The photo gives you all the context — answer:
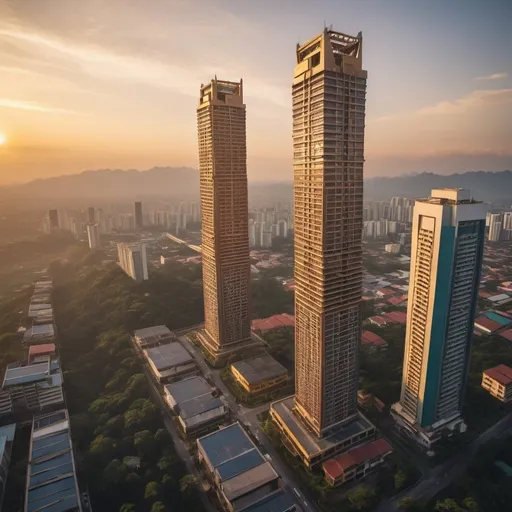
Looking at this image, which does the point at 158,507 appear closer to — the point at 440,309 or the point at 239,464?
the point at 239,464

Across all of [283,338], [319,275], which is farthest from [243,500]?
[283,338]

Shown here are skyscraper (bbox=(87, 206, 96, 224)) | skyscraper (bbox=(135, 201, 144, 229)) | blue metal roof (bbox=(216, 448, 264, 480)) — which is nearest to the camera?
blue metal roof (bbox=(216, 448, 264, 480))

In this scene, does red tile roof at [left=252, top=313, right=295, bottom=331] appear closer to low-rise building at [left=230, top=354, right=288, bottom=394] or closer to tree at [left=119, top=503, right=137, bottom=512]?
low-rise building at [left=230, top=354, right=288, bottom=394]

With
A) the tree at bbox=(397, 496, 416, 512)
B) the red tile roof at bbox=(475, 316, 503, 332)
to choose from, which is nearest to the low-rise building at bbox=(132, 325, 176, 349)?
the tree at bbox=(397, 496, 416, 512)

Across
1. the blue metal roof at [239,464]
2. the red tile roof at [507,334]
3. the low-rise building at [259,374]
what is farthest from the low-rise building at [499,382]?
the blue metal roof at [239,464]

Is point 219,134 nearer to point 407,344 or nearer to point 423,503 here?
point 407,344

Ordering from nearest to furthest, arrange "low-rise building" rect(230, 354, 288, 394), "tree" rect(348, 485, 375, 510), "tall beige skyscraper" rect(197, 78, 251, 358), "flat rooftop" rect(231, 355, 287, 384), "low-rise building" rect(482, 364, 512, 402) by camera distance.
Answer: "tree" rect(348, 485, 375, 510) < "low-rise building" rect(482, 364, 512, 402) < "low-rise building" rect(230, 354, 288, 394) < "flat rooftop" rect(231, 355, 287, 384) < "tall beige skyscraper" rect(197, 78, 251, 358)
